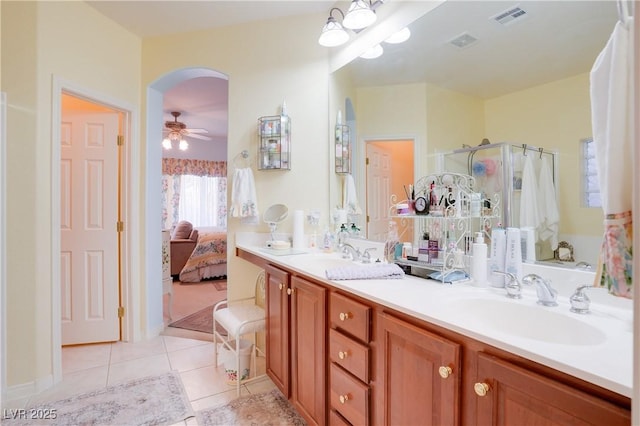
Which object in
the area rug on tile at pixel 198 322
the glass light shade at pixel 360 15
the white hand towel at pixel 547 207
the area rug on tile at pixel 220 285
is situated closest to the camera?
the white hand towel at pixel 547 207

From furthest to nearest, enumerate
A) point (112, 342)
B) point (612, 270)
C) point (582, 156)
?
point (112, 342) < point (582, 156) < point (612, 270)

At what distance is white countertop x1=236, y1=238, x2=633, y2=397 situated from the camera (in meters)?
0.68

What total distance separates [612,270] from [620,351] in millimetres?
307

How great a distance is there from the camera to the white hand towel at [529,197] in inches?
49.9

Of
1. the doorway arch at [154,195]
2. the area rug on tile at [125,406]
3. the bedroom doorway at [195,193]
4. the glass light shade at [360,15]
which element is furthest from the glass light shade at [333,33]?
the area rug on tile at [125,406]

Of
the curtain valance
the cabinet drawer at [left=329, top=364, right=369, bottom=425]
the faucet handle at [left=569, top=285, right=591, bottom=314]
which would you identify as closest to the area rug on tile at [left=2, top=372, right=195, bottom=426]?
the cabinet drawer at [left=329, top=364, right=369, bottom=425]

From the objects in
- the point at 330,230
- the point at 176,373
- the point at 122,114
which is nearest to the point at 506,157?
the point at 330,230

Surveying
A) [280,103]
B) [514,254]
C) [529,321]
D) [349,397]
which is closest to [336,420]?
[349,397]

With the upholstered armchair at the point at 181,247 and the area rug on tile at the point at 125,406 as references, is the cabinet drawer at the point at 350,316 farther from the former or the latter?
the upholstered armchair at the point at 181,247

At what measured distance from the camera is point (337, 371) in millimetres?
1402

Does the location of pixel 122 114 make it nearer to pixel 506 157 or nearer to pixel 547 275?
pixel 506 157

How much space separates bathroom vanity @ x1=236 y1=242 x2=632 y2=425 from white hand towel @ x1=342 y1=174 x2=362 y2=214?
2.27ft

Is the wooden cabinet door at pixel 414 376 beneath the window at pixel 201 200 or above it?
beneath

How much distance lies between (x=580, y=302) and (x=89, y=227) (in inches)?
134
